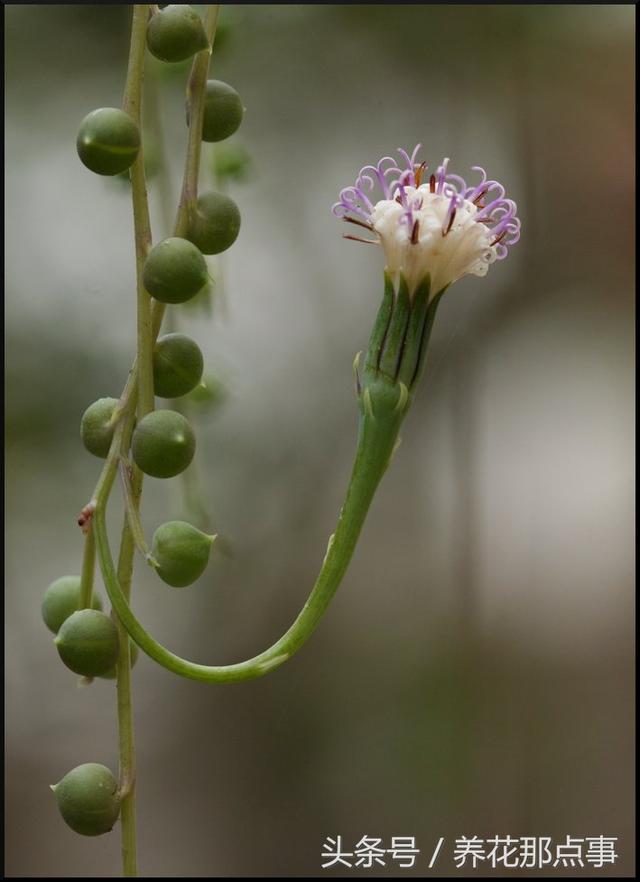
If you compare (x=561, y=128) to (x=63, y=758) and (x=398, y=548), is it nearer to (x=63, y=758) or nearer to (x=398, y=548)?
(x=398, y=548)

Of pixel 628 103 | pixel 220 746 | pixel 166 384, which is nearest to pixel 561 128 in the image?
pixel 628 103

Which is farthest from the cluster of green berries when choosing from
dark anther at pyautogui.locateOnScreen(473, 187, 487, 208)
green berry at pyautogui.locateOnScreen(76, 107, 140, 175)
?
dark anther at pyautogui.locateOnScreen(473, 187, 487, 208)

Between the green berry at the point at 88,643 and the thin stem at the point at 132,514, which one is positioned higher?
the thin stem at the point at 132,514

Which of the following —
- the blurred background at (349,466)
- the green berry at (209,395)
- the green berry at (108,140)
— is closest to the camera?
the green berry at (108,140)

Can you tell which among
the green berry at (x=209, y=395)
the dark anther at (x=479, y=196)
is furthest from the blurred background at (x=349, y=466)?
the dark anther at (x=479, y=196)

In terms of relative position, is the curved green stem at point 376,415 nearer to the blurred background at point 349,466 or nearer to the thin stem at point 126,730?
the thin stem at point 126,730

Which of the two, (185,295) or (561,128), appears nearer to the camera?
(185,295)

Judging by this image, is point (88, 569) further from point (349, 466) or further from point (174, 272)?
point (349, 466)

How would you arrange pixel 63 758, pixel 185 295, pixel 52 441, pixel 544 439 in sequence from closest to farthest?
1. pixel 185 295
2. pixel 52 441
3. pixel 63 758
4. pixel 544 439
